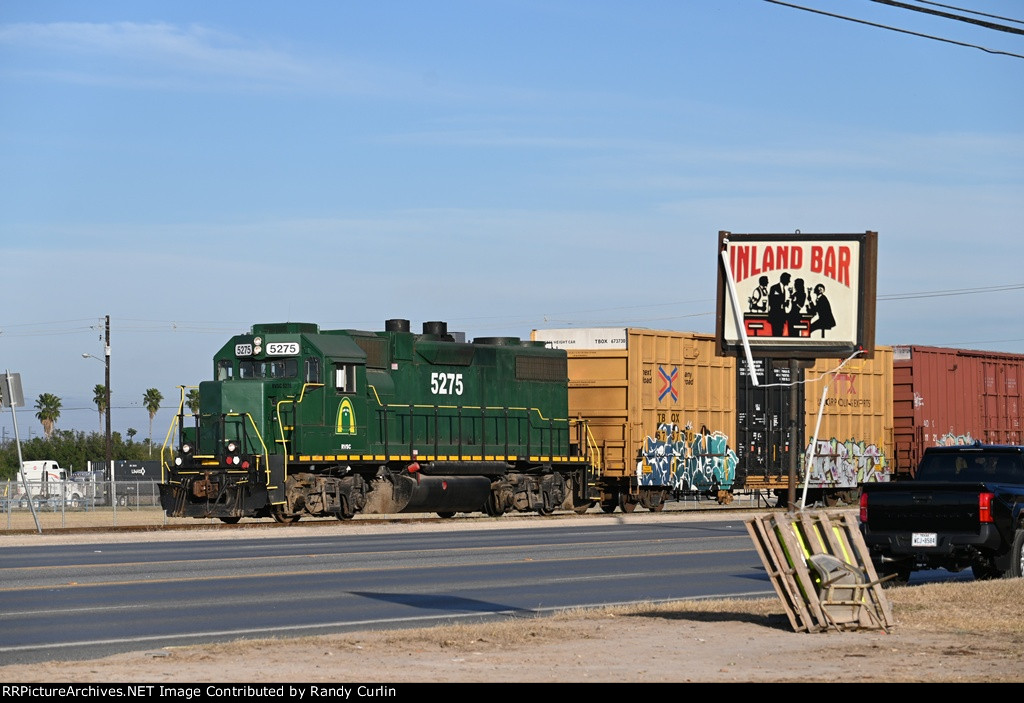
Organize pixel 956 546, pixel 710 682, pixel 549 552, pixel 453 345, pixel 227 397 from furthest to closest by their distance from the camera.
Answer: pixel 453 345 → pixel 227 397 → pixel 549 552 → pixel 956 546 → pixel 710 682

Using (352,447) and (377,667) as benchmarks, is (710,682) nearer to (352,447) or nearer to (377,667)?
(377,667)

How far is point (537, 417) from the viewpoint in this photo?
38219mm

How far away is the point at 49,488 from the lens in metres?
61.0

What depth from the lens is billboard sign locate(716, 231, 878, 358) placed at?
13195 mm

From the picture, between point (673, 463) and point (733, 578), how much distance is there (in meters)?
20.0

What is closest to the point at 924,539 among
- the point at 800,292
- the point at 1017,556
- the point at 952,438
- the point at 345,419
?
the point at 1017,556

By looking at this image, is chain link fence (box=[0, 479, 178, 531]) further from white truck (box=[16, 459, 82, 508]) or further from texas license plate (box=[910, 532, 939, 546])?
texas license plate (box=[910, 532, 939, 546])

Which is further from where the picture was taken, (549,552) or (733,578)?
(549,552)

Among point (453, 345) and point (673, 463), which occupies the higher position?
point (453, 345)

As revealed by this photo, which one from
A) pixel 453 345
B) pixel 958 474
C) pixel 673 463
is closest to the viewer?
pixel 958 474

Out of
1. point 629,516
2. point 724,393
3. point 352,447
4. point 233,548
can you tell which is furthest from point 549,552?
point 724,393

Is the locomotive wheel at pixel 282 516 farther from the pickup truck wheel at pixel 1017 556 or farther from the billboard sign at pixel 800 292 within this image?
the billboard sign at pixel 800 292

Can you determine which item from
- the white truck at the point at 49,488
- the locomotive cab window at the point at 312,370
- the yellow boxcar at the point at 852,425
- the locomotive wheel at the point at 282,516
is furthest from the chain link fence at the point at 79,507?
the yellow boxcar at the point at 852,425

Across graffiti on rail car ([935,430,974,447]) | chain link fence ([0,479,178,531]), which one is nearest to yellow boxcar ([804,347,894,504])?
graffiti on rail car ([935,430,974,447])
